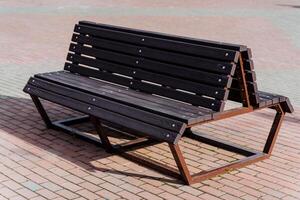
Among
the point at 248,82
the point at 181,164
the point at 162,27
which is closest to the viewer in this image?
the point at 181,164

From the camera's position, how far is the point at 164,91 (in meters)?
4.95

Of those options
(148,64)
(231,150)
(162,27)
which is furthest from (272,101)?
(162,27)

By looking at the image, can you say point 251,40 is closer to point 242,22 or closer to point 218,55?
point 242,22

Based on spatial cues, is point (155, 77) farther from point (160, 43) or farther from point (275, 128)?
point (275, 128)

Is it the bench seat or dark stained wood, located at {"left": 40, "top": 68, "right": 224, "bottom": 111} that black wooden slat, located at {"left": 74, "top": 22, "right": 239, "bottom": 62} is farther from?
the bench seat

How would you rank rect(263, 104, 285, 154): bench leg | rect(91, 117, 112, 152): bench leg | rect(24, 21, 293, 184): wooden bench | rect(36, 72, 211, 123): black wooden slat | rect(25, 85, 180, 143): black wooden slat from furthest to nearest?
rect(263, 104, 285, 154): bench leg
rect(91, 117, 112, 152): bench leg
rect(24, 21, 293, 184): wooden bench
rect(36, 72, 211, 123): black wooden slat
rect(25, 85, 180, 143): black wooden slat

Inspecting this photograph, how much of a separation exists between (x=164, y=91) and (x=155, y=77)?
7.8 inches

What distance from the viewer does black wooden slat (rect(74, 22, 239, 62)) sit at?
14.8 ft

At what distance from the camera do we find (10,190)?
421cm

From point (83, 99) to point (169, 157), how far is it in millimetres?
993

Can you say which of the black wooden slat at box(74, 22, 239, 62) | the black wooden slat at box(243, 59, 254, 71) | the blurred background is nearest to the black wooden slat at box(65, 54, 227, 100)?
the black wooden slat at box(74, 22, 239, 62)

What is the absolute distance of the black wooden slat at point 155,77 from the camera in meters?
4.50

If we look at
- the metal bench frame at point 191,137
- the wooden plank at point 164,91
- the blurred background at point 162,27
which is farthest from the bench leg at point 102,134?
the blurred background at point 162,27

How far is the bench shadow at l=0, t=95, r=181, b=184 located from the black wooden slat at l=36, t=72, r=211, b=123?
59cm
